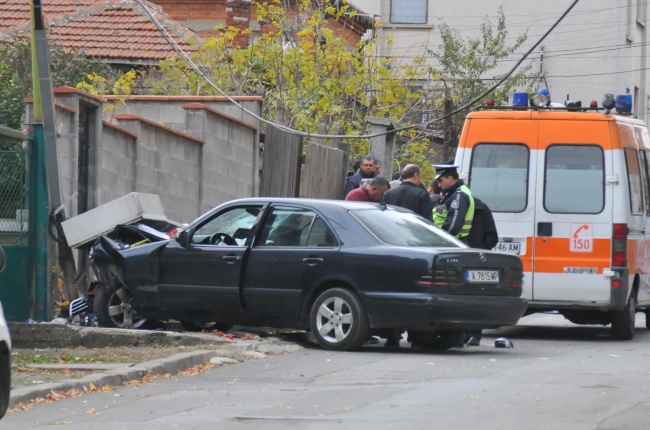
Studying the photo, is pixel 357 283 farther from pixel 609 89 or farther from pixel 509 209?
pixel 609 89

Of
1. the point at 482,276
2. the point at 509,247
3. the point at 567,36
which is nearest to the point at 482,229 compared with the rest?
the point at 509,247

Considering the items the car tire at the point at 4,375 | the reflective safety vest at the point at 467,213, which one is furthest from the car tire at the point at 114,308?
the car tire at the point at 4,375

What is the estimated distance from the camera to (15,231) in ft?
44.4

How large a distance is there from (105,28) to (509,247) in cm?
1675

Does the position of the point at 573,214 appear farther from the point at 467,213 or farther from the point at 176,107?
the point at 176,107

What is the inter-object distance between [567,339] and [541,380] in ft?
14.9

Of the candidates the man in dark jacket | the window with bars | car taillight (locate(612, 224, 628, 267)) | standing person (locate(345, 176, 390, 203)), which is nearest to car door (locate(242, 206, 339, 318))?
the man in dark jacket

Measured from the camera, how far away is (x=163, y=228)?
14227 millimetres

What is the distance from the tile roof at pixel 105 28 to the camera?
2759cm

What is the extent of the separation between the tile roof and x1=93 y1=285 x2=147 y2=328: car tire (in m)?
14.4

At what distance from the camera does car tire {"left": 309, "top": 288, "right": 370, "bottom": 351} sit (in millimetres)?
11617

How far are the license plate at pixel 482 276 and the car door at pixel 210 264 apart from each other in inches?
84.8

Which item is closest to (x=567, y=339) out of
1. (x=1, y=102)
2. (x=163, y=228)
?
(x=163, y=228)

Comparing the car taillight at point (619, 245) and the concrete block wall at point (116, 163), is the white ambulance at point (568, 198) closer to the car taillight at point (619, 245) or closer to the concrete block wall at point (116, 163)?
the car taillight at point (619, 245)
